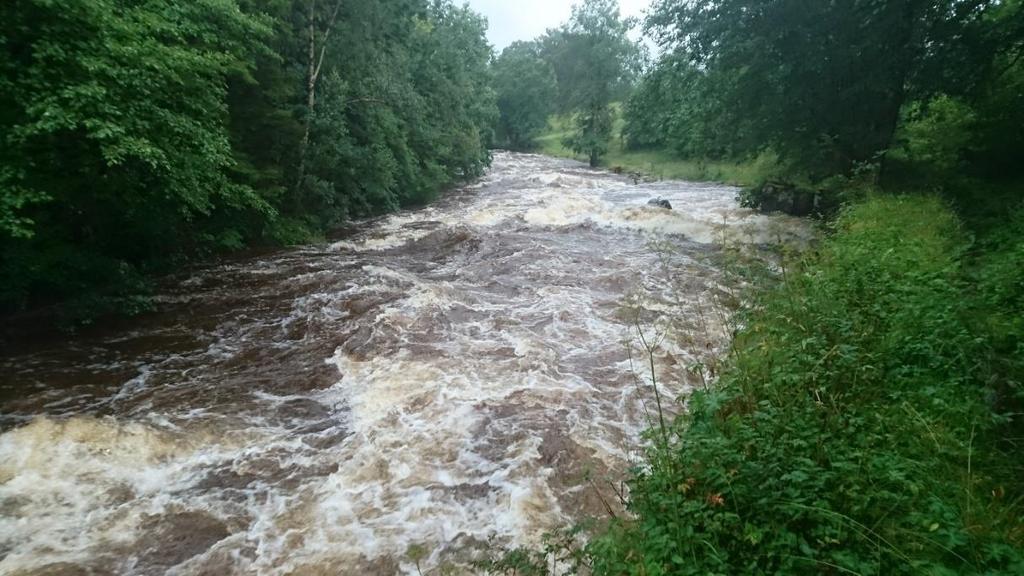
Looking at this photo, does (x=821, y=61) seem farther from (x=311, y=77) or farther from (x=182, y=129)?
(x=182, y=129)

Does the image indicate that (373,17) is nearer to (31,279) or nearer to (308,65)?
(308,65)

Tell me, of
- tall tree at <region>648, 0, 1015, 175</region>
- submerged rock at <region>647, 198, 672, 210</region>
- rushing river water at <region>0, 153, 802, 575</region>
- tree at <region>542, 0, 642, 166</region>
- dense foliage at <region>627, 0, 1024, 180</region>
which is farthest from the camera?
tree at <region>542, 0, 642, 166</region>

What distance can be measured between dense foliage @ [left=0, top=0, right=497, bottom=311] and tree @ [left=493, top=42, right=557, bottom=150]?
33741 millimetres

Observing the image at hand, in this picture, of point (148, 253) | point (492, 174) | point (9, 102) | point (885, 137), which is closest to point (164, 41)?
point (9, 102)

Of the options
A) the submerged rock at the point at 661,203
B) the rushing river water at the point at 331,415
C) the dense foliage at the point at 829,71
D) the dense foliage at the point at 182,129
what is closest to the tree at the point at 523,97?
the dense foliage at the point at 182,129

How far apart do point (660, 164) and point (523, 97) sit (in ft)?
70.1

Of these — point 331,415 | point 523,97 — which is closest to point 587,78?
point 523,97

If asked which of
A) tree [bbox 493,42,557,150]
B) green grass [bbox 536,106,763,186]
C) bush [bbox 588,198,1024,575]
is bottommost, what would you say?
bush [bbox 588,198,1024,575]

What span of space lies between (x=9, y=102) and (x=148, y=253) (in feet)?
17.2

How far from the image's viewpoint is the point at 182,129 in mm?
8406

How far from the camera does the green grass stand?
29480 mm

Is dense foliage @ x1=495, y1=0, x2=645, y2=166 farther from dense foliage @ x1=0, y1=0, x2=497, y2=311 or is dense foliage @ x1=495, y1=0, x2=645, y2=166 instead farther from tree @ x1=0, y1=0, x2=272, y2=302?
tree @ x1=0, y1=0, x2=272, y2=302

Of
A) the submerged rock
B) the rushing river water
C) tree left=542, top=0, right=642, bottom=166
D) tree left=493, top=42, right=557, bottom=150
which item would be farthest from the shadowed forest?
tree left=493, top=42, right=557, bottom=150

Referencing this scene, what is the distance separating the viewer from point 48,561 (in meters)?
4.43
